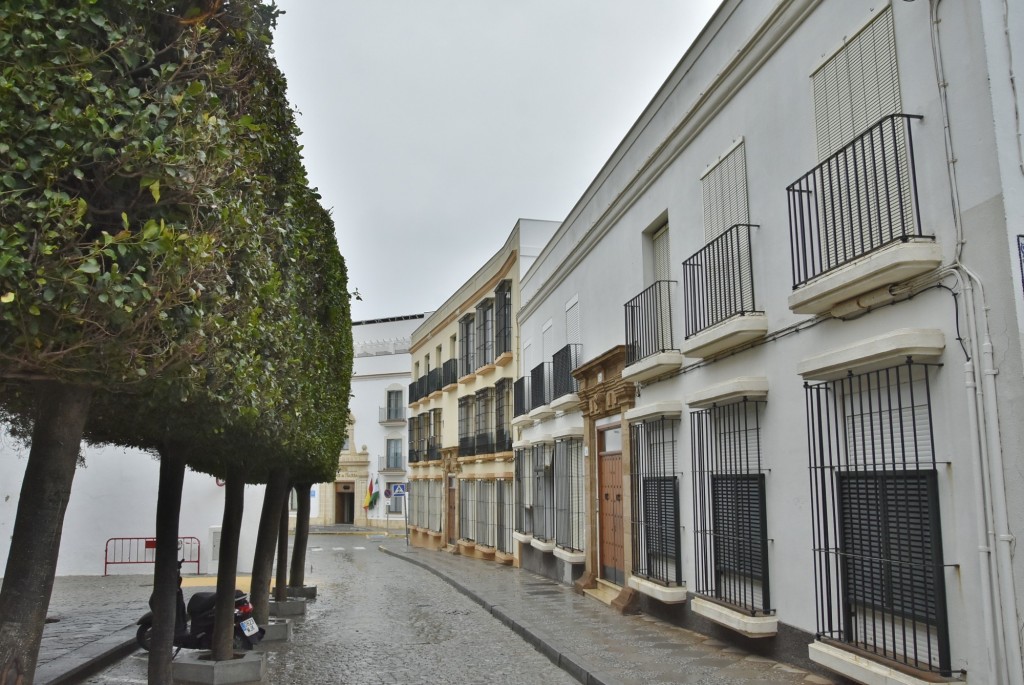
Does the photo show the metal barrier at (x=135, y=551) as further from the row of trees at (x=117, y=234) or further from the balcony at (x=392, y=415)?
the balcony at (x=392, y=415)

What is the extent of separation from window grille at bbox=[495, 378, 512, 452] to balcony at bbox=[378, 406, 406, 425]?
84.6 feet

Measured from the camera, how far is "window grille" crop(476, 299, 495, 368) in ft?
86.1

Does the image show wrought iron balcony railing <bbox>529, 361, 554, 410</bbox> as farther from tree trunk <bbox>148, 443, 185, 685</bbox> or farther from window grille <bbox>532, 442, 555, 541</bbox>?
tree trunk <bbox>148, 443, 185, 685</bbox>

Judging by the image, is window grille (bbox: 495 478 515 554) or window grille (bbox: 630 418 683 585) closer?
window grille (bbox: 630 418 683 585)

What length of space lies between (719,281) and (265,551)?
626cm

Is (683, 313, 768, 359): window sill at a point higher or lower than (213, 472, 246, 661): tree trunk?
higher

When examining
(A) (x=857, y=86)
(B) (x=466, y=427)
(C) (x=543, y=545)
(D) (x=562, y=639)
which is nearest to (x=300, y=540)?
(C) (x=543, y=545)

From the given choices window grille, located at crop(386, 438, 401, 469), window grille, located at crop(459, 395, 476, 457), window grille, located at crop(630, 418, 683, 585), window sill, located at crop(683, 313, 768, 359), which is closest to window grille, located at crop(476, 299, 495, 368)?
window grille, located at crop(459, 395, 476, 457)

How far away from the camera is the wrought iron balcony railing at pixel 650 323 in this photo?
38.4 ft

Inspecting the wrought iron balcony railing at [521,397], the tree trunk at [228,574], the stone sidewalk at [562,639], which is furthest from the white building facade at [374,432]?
the tree trunk at [228,574]

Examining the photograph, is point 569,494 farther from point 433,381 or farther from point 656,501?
point 433,381

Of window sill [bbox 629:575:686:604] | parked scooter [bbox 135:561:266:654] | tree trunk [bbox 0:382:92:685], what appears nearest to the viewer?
tree trunk [bbox 0:382:92:685]

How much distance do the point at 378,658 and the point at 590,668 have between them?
2732mm

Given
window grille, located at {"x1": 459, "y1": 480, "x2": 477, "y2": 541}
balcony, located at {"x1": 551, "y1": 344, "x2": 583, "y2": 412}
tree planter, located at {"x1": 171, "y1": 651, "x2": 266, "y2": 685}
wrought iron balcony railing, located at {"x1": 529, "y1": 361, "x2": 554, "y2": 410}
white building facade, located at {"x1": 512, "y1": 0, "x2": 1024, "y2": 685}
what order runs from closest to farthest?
white building facade, located at {"x1": 512, "y1": 0, "x2": 1024, "y2": 685}, tree planter, located at {"x1": 171, "y1": 651, "x2": 266, "y2": 685}, balcony, located at {"x1": 551, "y1": 344, "x2": 583, "y2": 412}, wrought iron balcony railing, located at {"x1": 529, "y1": 361, "x2": 554, "y2": 410}, window grille, located at {"x1": 459, "y1": 480, "x2": 477, "y2": 541}
